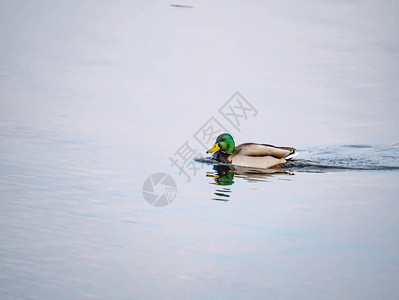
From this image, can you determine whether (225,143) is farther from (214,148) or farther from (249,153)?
(249,153)

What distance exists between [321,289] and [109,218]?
9.10ft

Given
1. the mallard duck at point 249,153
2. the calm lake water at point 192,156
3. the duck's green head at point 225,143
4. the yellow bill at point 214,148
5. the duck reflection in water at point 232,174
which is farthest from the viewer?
the duck's green head at point 225,143

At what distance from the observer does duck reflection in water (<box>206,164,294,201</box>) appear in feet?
35.7

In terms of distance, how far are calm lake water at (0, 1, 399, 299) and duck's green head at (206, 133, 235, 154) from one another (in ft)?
1.17

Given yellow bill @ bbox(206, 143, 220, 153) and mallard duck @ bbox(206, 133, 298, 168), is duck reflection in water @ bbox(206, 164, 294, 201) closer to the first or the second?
mallard duck @ bbox(206, 133, 298, 168)

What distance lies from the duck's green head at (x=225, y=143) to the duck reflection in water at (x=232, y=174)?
0.34 metres

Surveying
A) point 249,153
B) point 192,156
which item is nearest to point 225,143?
point 249,153

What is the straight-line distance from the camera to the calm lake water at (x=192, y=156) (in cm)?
705

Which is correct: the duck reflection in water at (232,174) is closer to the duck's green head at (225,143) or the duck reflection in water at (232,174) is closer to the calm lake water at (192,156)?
the calm lake water at (192,156)

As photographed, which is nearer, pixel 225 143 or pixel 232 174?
pixel 232 174

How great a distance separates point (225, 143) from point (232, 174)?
1125mm

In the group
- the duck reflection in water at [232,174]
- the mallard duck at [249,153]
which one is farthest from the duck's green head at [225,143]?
the duck reflection in water at [232,174]

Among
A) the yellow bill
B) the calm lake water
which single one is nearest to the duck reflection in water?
the calm lake water

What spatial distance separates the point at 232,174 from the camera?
39.8 ft
